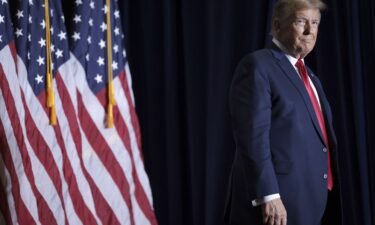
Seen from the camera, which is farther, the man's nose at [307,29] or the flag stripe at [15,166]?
the flag stripe at [15,166]

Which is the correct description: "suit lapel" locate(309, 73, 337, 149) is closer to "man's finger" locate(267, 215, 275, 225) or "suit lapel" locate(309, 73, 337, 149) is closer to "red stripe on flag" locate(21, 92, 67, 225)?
"man's finger" locate(267, 215, 275, 225)

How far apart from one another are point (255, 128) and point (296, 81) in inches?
9.8

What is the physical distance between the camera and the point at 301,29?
6.45 feet

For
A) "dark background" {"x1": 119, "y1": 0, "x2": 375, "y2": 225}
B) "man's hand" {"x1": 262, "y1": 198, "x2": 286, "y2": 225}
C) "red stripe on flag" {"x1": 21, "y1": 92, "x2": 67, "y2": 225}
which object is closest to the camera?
"man's hand" {"x1": 262, "y1": 198, "x2": 286, "y2": 225}

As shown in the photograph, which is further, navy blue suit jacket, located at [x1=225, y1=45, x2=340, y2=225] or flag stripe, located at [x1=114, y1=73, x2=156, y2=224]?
flag stripe, located at [x1=114, y1=73, x2=156, y2=224]

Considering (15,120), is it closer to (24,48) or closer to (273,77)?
(24,48)

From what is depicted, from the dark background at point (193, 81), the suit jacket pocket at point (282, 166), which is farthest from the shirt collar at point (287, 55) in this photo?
the dark background at point (193, 81)

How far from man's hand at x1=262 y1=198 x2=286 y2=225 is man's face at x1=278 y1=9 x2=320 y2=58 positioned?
0.53m

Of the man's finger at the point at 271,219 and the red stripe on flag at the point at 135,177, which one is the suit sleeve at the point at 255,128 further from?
the red stripe on flag at the point at 135,177

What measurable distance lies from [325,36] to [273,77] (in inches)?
61.4

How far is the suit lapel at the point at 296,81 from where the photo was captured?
1909mm

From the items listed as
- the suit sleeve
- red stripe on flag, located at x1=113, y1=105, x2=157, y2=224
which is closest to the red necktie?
the suit sleeve

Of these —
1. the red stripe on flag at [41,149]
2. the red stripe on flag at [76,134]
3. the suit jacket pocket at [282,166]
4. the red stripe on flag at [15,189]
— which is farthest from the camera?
the red stripe on flag at [76,134]

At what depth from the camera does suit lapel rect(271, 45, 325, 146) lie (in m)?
Result: 1.91
